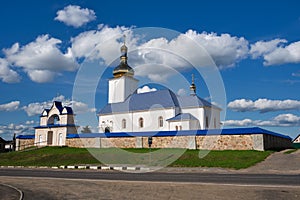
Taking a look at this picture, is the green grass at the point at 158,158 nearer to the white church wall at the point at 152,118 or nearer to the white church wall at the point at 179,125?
the white church wall at the point at 179,125

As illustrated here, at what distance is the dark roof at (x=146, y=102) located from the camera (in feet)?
147

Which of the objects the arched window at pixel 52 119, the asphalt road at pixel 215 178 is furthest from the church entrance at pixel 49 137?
the asphalt road at pixel 215 178

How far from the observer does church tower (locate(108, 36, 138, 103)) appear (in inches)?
2108

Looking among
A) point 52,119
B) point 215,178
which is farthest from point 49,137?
point 215,178

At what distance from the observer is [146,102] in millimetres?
47219

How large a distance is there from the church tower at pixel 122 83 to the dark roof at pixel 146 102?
6.89 ft

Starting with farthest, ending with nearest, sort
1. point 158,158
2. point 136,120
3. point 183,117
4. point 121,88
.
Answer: point 121,88, point 136,120, point 183,117, point 158,158

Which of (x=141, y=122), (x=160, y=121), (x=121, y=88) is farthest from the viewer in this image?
(x=121, y=88)

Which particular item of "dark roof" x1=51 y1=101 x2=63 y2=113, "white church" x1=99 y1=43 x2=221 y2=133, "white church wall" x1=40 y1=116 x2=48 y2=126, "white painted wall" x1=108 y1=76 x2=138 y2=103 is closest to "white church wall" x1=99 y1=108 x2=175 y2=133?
"white church" x1=99 y1=43 x2=221 y2=133

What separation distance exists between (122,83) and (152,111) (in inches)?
441

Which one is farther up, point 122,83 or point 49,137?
point 122,83

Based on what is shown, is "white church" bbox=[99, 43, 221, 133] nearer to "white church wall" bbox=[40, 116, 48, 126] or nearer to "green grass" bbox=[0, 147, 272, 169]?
"white church wall" bbox=[40, 116, 48, 126]

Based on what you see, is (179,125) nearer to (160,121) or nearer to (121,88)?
(160,121)

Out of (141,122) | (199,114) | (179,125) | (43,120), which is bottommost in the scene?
(179,125)
